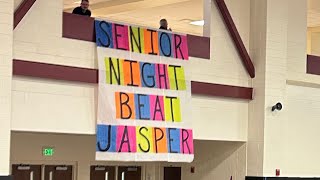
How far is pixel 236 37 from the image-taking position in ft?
37.6

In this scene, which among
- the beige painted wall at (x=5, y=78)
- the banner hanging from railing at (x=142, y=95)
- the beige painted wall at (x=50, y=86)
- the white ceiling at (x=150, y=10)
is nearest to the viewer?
the beige painted wall at (x=5, y=78)

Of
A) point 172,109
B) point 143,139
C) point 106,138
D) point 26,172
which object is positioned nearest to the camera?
point 106,138

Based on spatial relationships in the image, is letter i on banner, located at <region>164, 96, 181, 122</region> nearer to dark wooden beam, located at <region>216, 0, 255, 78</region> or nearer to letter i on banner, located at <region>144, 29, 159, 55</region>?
letter i on banner, located at <region>144, 29, 159, 55</region>

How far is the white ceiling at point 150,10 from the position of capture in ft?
48.1

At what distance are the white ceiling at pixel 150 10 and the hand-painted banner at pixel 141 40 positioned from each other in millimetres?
3767

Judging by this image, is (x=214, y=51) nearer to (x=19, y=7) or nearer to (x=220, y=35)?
(x=220, y=35)

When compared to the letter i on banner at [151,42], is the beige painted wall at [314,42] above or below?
above

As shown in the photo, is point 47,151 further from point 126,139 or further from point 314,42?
point 314,42

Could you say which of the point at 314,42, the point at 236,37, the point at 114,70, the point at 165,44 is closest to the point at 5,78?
the point at 114,70

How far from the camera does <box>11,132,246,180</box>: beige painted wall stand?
11.2 metres

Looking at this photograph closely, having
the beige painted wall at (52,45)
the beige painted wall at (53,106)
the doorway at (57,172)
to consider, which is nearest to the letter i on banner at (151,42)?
the beige painted wall at (52,45)

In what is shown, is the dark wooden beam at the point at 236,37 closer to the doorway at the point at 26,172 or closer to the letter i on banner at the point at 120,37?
the letter i on banner at the point at 120,37

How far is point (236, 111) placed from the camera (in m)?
11.5

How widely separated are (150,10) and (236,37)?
16.8 ft
